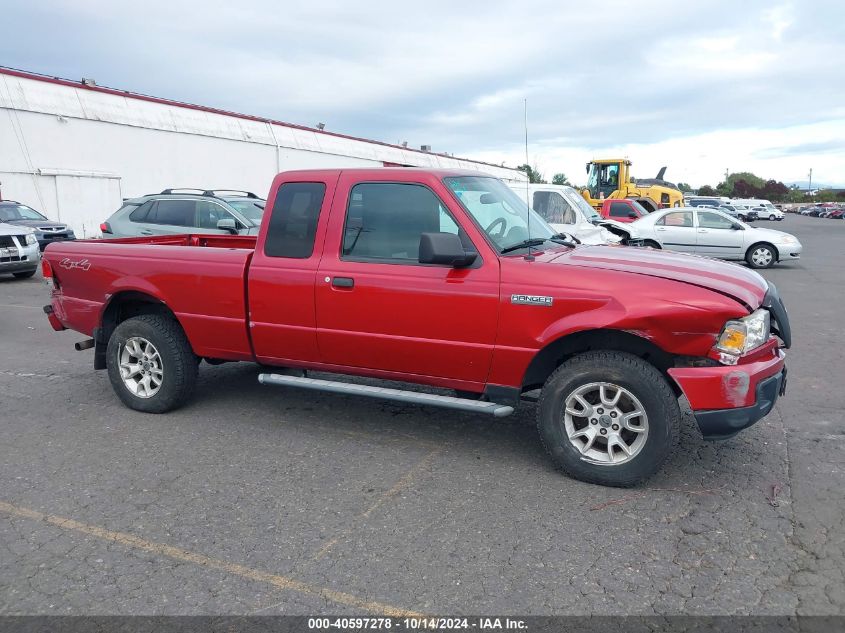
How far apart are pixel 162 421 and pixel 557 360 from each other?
10.2 feet

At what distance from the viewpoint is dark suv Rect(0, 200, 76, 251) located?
51.9 ft

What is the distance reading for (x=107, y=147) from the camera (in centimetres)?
2341

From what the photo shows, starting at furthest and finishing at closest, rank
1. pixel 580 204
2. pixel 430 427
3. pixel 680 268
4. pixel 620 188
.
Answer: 1. pixel 620 188
2. pixel 580 204
3. pixel 430 427
4. pixel 680 268

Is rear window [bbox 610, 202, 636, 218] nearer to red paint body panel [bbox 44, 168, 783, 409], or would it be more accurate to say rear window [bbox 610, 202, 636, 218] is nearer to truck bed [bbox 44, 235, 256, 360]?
red paint body panel [bbox 44, 168, 783, 409]

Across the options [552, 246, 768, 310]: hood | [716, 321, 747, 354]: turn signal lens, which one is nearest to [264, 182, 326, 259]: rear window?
[552, 246, 768, 310]: hood

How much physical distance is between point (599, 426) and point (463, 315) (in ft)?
3.53

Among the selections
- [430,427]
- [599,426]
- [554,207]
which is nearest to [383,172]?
[430,427]

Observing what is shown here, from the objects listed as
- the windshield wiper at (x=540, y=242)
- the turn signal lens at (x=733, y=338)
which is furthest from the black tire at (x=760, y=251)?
the turn signal lens at (x=733, y=338)

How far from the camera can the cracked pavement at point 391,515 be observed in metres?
3.06

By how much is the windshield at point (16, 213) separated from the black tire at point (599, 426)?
1583 cm

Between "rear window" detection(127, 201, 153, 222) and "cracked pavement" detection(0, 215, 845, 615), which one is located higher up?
"rear window" detection(127, 201, 153, 222)

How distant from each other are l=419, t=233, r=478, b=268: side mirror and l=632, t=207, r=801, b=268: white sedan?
13.9 meters

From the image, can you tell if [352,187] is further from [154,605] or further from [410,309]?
[154,605]

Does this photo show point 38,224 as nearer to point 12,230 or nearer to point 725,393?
point 12,230
